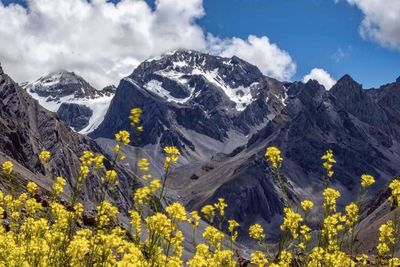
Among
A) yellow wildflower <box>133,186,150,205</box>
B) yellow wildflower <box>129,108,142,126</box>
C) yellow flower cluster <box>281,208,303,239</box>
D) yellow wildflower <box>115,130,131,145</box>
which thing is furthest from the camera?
yellow flower cluster <box>281,208,303,239</box>

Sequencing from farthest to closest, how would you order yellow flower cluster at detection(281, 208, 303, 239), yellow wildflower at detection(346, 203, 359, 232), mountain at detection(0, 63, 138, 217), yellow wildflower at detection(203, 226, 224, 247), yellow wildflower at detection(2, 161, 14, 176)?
mountain at detection(0, 63, 138, 217)
yellow wildflower at detection(203, 226, 224, 247)
yellow flower cluster at detection(281, 208, 303, 239)
yellow wildflower at detection(2, 161, 14, 176)
yellow wildflower at detection(346, 203, 359, 232)

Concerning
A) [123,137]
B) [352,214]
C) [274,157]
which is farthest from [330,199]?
[123,137]

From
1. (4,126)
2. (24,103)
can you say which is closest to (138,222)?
(4,126)

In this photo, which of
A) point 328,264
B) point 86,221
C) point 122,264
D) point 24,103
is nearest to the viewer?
point 122,264

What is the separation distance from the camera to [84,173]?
9.27 metres

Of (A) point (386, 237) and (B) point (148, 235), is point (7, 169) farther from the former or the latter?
(A) point (386, 237)

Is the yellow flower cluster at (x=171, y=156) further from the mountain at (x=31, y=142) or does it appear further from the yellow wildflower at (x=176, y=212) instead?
the mountain at (x=31, y=142)

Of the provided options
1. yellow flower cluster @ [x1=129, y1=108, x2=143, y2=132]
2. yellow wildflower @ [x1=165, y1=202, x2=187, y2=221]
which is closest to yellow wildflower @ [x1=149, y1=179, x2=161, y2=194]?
yellow wildflower @ [x1=165, y1=202, x2=187, y2=221]

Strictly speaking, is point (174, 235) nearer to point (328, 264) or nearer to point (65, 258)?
point (65, 258)

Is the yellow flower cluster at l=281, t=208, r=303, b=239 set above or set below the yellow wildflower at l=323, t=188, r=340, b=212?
below

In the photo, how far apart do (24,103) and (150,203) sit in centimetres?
19508

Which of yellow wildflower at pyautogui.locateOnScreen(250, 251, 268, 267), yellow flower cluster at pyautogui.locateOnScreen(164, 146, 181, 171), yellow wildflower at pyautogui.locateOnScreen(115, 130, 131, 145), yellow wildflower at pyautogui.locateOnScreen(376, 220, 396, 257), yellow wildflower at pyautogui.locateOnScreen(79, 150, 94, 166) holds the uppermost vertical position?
yellow wildflower at pyautogui.locateOnScreen(79, 150, 94, 166)

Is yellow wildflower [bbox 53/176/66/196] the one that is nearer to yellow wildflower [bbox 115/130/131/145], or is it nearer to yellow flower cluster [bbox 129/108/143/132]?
yellow wildflower [bbox 115/130/131/145]

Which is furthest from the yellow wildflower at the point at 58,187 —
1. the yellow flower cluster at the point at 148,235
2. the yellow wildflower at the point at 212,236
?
the yellow wildflower at the point at 212,236
